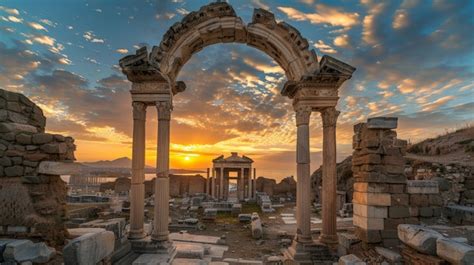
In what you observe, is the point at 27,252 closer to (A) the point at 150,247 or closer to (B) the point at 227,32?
(A) the point at 150,247

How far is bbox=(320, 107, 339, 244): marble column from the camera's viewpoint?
8609 millimetres

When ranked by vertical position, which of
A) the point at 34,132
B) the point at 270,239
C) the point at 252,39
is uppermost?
the point at 252,39

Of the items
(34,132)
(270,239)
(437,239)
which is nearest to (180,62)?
(34,132)

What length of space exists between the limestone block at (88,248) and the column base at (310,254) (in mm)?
4970

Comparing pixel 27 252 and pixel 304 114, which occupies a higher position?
pixel 304 114

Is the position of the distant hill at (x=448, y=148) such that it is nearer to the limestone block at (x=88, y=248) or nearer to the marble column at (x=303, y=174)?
the marble column at (x=303, y=174)

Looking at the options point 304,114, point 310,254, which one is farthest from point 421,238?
point 304,114

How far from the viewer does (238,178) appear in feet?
105

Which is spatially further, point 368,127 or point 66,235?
point 368,127

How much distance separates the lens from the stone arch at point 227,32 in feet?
28.3

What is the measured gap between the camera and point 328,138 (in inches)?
349

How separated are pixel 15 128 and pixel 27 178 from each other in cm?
100

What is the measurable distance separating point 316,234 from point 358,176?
5.54m

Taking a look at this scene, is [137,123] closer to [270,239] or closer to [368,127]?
[368,127]
